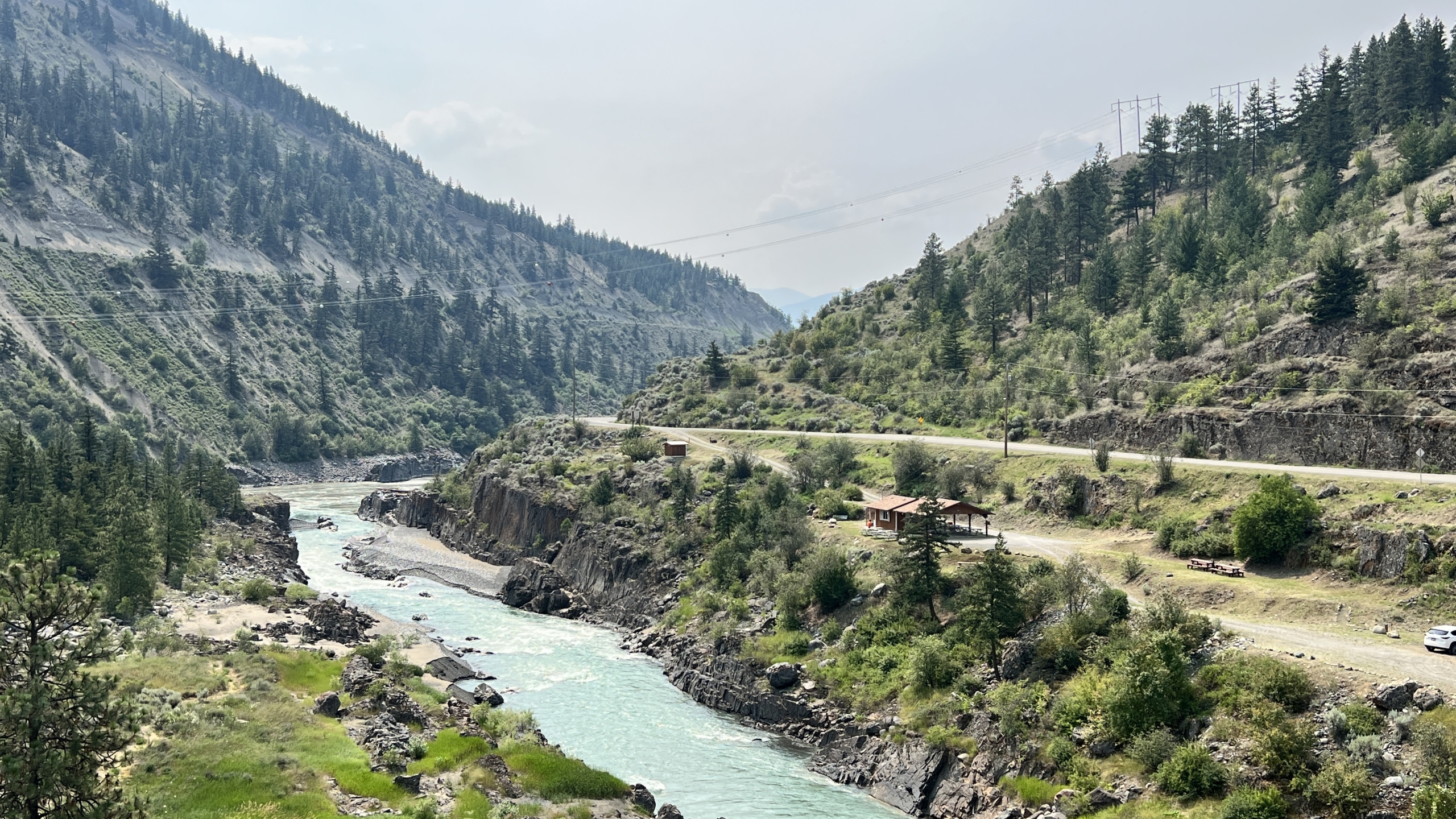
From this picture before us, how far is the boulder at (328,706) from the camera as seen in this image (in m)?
44.9

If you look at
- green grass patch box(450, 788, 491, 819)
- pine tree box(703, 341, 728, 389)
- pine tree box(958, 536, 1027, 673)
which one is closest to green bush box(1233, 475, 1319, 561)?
pine tree box(958, 536, 1027, 673)

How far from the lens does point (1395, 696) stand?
31.5 metres

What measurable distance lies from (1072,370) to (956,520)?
89.6 feet

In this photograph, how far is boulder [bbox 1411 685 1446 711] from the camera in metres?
30.9

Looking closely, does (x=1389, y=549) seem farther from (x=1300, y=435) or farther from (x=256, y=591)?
(x=256, y=591)

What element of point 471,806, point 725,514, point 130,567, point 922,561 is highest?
point 725,514

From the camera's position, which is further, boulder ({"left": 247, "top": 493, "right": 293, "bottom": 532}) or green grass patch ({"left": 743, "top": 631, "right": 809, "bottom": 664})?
boulder ({"left": 247, "top": 493, "right": 293, "bottom": 532})

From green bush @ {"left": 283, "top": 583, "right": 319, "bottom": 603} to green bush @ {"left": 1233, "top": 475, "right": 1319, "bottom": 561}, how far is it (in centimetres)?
6335

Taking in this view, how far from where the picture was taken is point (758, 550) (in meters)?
66.0

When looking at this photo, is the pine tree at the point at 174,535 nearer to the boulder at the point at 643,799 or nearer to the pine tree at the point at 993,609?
the boulder at the point at 643,799

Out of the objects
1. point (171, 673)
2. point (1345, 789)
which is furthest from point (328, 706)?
point (1345, 789)

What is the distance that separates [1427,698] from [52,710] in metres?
41.0

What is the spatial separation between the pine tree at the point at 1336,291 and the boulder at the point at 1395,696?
38.6 meters

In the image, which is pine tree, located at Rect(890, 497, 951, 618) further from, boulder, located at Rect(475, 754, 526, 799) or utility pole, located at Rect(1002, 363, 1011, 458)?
boulder, located at Rect(475, 754, 526, 799)
